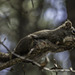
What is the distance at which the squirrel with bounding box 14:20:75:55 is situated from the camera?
1.14m

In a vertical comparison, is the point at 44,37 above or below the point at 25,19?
above

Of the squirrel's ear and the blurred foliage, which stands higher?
the squirrel's ear

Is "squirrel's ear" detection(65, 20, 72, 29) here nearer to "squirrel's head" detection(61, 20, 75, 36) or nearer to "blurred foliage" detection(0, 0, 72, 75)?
"squirrel's head" detection(61, 20, 75, 36)

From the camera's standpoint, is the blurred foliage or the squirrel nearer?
the squirrel

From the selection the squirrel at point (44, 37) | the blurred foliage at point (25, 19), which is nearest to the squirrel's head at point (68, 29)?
the squirrel at point (44, 37)

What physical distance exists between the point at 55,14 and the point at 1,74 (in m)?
0.90

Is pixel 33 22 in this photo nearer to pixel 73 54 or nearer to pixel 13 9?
pixel 13 9

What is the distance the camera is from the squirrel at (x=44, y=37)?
114 centimetres

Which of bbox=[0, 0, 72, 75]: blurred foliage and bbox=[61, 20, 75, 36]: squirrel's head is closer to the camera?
bbox=[61, 20, 75, 36]: squirrel's head

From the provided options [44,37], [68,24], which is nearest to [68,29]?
[68,24]

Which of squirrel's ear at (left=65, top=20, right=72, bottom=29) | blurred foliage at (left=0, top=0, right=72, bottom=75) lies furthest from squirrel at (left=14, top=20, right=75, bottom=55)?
blurred foliage at (left=0, top=0, right=72, bottom=75)

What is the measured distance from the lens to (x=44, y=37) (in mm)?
1193

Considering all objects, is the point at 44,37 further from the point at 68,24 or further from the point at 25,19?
the point at 25,19

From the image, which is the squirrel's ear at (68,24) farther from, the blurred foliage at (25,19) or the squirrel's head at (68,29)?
the blurred foliage at (25,19)
